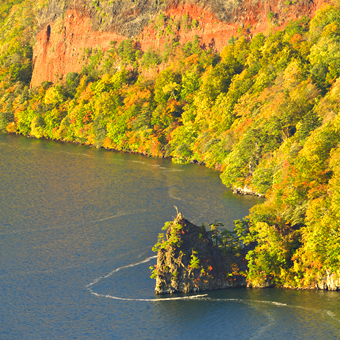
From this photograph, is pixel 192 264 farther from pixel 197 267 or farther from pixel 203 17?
pixel 203 17

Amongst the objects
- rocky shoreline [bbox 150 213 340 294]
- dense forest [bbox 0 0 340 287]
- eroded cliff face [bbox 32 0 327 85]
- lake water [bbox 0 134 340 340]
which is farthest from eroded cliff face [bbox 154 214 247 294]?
eroded cliff face [bbox 32 0 327 85]

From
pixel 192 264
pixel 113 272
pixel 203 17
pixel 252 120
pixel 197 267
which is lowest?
pixel 113 272

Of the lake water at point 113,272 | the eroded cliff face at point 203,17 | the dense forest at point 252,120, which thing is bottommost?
the lake water at point 113,272

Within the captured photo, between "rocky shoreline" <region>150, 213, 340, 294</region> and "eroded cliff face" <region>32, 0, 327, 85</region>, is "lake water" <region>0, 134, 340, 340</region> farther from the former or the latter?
"eroded cliff face" <region>32, 0, 327, 85</region>

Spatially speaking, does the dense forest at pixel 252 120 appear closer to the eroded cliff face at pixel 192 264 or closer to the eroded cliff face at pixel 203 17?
the eroded cliff face at pixel 203 17

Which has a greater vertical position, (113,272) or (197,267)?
(197,267)

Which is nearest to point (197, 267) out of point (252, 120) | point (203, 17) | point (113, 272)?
point (113, 272)

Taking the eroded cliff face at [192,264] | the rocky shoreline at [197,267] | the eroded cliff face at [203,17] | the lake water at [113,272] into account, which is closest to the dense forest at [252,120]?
the rocky shoreline at [197,267]
